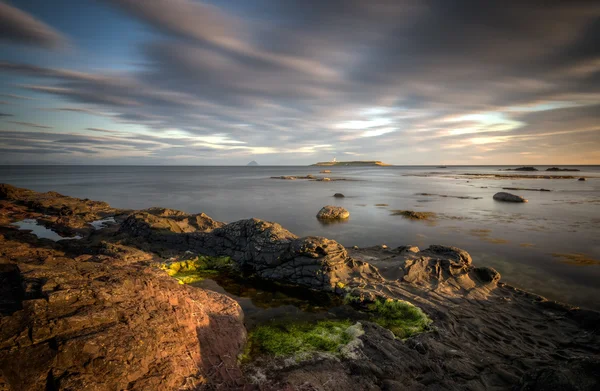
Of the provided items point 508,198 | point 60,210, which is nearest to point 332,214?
point 60,210

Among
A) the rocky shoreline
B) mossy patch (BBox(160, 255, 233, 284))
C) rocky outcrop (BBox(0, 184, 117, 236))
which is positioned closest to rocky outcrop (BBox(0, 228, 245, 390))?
the rocky shoreline

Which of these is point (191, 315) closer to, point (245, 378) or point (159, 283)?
point (159, 283)

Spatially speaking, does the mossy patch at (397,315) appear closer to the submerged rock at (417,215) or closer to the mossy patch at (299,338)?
the mossy patch at (299,338)

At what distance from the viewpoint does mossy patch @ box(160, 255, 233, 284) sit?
12.6 metres

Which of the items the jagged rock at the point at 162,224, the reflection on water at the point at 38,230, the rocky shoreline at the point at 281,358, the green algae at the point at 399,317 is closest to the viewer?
the rocky shoreline at the point at 281,358

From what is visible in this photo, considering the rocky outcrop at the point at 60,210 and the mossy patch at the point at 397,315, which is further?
the rocky outcrop at the point at 60,210

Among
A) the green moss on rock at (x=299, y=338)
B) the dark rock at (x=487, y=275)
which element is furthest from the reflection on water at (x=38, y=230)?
the dark rock at (x=487, y=275)

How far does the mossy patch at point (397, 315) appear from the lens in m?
8.26

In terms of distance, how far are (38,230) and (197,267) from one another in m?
14.5

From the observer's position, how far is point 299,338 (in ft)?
25.0

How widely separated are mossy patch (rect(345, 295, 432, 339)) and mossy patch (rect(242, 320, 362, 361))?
1135mm

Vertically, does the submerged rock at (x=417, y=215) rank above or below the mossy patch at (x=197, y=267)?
above

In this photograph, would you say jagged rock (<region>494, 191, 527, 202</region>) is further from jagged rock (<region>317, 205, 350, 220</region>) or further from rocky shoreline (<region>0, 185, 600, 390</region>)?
rocky shoreline (<region>0, 185, 600, 390</region>)

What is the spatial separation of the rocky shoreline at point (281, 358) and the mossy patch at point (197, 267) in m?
1.24
